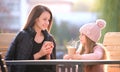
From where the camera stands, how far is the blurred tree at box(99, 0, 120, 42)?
13.1 ft

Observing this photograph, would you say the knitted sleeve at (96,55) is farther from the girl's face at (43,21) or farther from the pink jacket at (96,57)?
the girl's face at (43,21)

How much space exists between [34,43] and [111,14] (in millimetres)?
1896

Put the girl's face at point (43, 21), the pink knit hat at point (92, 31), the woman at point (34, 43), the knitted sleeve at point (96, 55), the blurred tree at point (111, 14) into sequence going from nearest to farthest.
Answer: the woman at point (34, 43) → the girl's face at point (43, 21) → the knitted sleeve at point (96, 55) → the pink knit hat at point (92, 31) → the blurred tree at point (111, 14)

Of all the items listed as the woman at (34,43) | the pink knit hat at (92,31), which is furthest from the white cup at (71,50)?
the pink knit hat at (92,31)

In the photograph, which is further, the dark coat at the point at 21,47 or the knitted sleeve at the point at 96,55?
the knitted sleeve at the point at 96,55

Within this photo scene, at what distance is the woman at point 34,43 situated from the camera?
2.31m

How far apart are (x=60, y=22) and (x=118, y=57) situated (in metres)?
0.96

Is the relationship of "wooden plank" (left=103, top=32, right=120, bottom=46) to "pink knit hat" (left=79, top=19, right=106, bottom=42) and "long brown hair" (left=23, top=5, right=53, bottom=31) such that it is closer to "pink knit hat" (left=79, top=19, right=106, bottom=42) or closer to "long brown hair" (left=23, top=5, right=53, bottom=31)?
"pink knit hat" (left=79, top=19, right=106, bottom=42)

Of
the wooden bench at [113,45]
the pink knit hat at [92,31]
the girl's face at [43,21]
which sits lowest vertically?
the wooden bench at [113,45]

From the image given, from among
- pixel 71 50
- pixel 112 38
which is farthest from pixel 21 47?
pixel 112 38

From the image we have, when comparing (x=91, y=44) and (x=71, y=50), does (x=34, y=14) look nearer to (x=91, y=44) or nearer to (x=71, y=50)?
(x=71, y=50)

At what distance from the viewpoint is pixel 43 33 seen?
2.48 metres

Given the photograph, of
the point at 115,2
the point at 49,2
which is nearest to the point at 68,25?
the point at 49,2

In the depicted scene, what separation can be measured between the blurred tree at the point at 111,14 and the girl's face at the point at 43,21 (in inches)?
65.9
